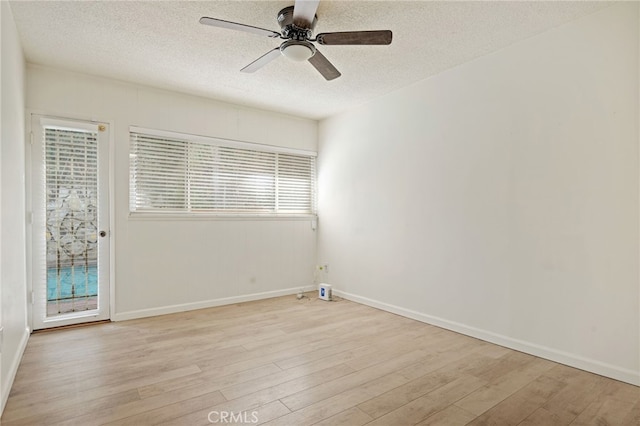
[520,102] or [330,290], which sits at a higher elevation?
[520,102]

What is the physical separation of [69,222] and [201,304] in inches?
67.0

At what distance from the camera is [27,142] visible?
340 cm

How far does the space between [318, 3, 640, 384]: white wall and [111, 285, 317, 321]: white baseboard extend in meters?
1.32

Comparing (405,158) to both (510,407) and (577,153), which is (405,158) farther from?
(510,407)

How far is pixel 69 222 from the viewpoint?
366 cm

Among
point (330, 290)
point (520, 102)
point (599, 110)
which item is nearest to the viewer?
point (599, 110)

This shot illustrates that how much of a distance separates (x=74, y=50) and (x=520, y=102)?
4012 millimetres

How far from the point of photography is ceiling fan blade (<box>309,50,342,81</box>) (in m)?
2.73

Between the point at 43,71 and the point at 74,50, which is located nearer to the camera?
the point at 74,50

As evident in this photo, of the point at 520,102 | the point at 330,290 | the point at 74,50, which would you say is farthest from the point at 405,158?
the point at 74,50

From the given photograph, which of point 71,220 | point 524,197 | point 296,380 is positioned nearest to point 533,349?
point 524,197

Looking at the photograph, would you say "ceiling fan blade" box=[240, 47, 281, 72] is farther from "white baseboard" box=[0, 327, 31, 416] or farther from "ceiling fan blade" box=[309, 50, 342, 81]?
"white baseboard" box=[0, 327, 31, 416]

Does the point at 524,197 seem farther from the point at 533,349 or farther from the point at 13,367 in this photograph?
the point at 13,367

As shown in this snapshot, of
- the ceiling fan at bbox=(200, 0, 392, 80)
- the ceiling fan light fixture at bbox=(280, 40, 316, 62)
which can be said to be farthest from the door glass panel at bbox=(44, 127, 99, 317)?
the ceiling fan light fixture at bbox=(280, 40, 316, 62)
